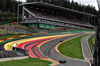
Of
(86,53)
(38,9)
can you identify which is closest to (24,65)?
(86,53)

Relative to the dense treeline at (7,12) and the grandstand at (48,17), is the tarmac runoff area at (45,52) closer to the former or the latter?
the grandstand at (48,17)

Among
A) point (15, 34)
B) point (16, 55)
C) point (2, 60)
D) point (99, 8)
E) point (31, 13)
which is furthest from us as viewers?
point (31, 13)

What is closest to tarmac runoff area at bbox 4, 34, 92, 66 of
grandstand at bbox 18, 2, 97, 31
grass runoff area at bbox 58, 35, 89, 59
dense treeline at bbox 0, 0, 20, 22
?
grass runoff area at bbox 58, 35, 89, 59

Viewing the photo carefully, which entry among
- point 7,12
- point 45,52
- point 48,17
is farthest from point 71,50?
point 7,12

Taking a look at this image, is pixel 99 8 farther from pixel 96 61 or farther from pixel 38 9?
pixel 38 9

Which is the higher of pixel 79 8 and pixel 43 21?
pixel 79 8

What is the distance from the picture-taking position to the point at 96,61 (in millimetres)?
7871

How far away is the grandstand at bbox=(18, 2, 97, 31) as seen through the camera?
72.5m

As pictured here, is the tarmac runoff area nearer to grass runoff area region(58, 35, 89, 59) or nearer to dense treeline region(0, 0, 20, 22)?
grass runoff area region(58, 35, 89, 59)

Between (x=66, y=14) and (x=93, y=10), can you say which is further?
(x=93, y=10)

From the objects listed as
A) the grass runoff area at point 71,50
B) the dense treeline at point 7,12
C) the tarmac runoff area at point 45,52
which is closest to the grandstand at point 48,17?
the dense treeline at point 7,12

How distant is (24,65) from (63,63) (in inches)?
316

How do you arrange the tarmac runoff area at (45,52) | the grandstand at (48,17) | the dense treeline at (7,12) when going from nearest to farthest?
the tarmac runoff area at (45,52) < the grandstand at (48,17) < the dense treeline at (7,12)

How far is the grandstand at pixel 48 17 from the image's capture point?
238 ft
